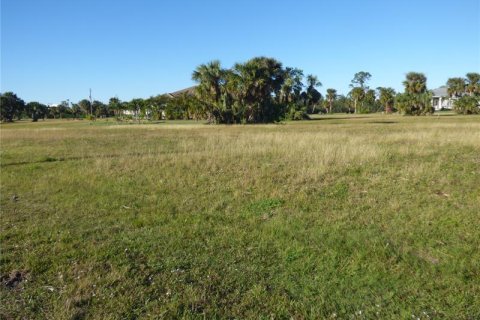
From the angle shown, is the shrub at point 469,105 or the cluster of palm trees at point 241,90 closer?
the cluster of palm trees at point 241,90

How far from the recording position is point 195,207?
26.3 ft

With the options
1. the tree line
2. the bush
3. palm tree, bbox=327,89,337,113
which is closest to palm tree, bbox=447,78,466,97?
Result: the tree line

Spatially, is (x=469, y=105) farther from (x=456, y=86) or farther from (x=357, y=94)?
(x=357, y=94)

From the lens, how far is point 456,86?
323ft

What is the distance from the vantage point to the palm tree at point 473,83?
9412 cm

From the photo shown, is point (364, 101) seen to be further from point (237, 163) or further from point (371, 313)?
point (371, 313)

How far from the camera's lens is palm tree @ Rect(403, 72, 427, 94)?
86562 millimetres

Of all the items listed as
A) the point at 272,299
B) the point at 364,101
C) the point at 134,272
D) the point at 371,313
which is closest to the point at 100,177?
the point at 134,272

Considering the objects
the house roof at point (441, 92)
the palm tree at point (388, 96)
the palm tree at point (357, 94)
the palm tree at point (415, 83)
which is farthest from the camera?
the house roof at point (441, 92)

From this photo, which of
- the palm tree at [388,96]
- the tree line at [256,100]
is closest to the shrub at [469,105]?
the tree line at [256,100]

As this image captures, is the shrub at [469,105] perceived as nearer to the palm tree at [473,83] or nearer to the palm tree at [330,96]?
the palm tree at [473,83]

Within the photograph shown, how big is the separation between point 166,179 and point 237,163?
2.90 meters

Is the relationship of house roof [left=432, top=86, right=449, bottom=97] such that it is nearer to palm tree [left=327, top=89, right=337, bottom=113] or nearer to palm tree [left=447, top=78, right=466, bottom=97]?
palm tree [left=447, top=78, right=466, bottom=97]

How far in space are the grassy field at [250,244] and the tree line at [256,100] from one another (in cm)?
4346
